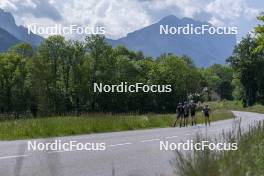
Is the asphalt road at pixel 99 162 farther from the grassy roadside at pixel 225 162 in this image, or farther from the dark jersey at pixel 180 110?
the dark jersey at pixel 180 110

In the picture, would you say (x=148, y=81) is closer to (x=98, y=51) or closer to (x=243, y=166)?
(x=98, y=51)

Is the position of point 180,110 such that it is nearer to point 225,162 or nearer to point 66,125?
point 66,125

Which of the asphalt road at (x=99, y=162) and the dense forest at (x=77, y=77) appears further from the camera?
the dense forest at (x=77, y=77)

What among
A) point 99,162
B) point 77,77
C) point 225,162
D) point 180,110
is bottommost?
point 99,162

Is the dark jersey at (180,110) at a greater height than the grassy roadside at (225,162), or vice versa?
the grassy roadside at (225,162)

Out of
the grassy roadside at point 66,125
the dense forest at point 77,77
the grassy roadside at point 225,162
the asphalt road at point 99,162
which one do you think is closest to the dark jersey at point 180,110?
the grassy roadside at point 66,125

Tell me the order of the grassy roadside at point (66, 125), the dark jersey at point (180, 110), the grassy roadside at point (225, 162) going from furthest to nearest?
1. the dark jersey at point (180, 110)
2. the grassy roadside at point (66, 125)
3. the grassy roadside at point (225, 162)

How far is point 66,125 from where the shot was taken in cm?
2456

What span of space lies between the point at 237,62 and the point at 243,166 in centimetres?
11984

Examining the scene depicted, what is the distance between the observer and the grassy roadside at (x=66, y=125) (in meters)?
21.8

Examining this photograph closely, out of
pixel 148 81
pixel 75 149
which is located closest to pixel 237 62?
pixel 148 81

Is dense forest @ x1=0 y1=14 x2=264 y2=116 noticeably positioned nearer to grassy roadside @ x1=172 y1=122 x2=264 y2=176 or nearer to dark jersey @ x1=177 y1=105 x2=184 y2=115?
dark jersey @ x1=177 y1=105 x2=184 y2=115

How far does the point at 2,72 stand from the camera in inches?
3851

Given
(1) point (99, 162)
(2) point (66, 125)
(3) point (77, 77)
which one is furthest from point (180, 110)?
(3) point (77, 77)
